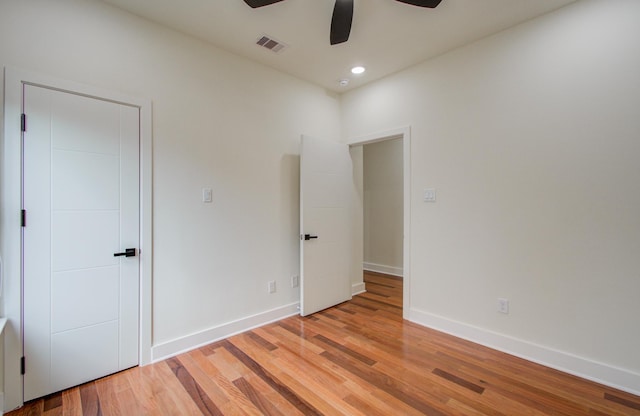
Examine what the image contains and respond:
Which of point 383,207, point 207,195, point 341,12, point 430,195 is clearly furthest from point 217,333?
point 383,207

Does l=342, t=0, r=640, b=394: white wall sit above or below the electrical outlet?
above

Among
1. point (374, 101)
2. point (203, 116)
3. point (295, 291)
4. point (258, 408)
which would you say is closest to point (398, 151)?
point (374, 101)

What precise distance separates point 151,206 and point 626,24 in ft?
12.2

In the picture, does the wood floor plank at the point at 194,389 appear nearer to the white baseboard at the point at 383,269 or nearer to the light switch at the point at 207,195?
the light switch at the point at 207,195

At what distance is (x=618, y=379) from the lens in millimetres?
2018

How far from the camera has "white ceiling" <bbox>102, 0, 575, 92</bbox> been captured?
2188mm

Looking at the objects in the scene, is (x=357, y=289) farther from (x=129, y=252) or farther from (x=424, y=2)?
(x=424, y=2)

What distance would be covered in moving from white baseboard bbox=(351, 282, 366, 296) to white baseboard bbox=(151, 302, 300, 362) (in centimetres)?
96

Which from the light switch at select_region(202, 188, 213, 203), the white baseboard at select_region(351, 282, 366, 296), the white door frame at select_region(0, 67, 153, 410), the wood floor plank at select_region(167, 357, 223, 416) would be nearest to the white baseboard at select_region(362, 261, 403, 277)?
the white baseboard at select_region(351, 282, 366, 296)

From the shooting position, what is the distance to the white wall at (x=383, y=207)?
17.4 ft

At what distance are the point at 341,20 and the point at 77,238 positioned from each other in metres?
2.43

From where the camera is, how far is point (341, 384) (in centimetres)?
205

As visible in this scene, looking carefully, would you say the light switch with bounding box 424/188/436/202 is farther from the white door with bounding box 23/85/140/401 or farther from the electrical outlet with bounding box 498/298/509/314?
the white door with bounding box 23/85/140/401

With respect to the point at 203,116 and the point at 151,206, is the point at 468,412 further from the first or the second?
the point at 203,116
